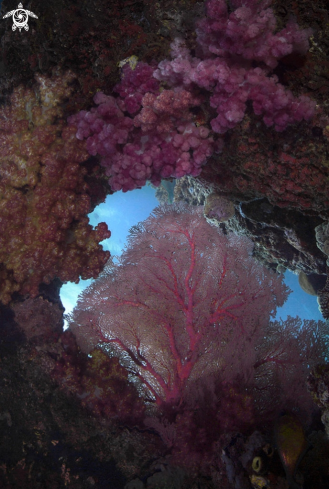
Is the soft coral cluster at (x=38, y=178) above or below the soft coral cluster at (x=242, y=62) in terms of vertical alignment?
above

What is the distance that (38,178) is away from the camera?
3691 millimetres

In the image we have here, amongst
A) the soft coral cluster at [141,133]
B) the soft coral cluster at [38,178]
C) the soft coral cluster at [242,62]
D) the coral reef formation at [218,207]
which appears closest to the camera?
the soft coral cluster at [242,62]

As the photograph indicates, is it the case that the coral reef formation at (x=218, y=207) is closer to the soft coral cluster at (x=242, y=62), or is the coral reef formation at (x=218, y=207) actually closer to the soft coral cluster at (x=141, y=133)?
the soft coral cluster at (x=141, y=133)

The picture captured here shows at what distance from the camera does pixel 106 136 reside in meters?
3.28

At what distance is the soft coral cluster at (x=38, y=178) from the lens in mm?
3554

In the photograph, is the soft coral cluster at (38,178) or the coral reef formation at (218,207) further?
the coral reef formation at (218,207)

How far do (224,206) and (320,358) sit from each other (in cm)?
289

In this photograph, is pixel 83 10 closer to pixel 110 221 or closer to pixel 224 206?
pixel 224 206

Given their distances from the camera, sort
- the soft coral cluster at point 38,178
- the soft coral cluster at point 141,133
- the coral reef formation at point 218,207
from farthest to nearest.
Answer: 1. the coral reef formation at point 218,207
2. the soft coral cluster at point 38,178
3. the soft coral cluster at point 141,133

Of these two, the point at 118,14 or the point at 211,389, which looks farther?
the point at 211,389

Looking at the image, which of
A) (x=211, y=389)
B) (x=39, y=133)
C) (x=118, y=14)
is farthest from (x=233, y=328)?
(x=118, y=14)

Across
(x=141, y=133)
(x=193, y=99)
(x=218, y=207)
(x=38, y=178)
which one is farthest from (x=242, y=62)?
(x=38, y=178)

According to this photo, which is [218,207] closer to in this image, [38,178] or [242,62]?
[242,62]

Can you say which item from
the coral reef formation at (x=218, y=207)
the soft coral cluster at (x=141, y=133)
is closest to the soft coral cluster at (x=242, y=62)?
the soft coral cluster at (x=141, y=133)
